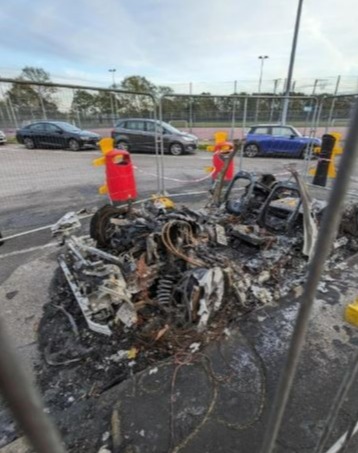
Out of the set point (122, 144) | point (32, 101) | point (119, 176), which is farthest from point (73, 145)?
point (119, 176)

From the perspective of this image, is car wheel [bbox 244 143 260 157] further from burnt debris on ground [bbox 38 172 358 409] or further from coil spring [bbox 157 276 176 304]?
coil spring [bbox 157 276 176 304]

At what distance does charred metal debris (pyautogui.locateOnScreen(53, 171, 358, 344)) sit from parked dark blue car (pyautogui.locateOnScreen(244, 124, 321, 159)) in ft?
27.2

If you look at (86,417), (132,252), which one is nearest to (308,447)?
(86,417)

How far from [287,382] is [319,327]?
7.77 ft

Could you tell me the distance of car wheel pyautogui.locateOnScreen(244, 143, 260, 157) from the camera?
501 inches

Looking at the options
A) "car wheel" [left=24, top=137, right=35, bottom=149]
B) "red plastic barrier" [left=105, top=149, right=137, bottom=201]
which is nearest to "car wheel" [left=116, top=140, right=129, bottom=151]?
"car wheel" [left=24, top=137, right=35, bottom=149]

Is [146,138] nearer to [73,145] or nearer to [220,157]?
[73,145]

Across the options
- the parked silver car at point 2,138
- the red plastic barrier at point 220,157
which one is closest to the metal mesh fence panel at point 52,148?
the parked silver car at point 2,138

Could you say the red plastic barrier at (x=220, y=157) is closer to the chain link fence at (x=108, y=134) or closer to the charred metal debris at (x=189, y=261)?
the chain link fence at (x=108, y=134)

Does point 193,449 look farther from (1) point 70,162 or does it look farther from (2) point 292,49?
(2) point 292,49

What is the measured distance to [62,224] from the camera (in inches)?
154

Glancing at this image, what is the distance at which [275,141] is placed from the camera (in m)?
12.3

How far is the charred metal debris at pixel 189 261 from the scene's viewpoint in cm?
272

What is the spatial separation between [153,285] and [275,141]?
11118 mm
